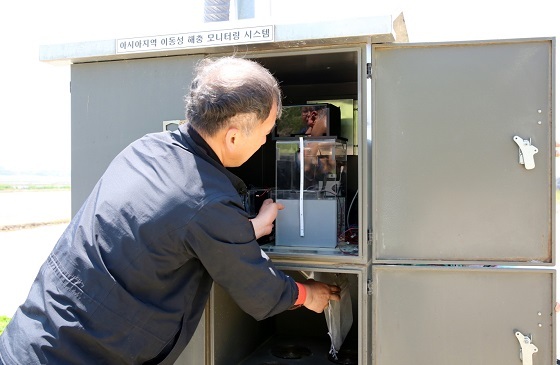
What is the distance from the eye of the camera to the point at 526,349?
1707 mm

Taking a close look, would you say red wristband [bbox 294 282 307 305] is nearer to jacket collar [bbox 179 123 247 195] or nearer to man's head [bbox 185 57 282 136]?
jacket collar [bbox 179 123 247 195]

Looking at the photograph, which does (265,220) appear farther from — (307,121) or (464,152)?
(464,152)

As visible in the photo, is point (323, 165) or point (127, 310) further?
point (323, 165)

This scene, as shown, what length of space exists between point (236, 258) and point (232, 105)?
1.43 feet

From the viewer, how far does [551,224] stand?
1691mm

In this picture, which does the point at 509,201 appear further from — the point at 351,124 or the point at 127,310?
the point at 127,310

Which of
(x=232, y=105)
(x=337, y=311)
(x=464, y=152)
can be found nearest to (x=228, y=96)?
(x=232, y=105)

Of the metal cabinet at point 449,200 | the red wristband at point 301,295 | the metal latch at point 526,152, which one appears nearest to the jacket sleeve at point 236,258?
the red wristband at point 301,295

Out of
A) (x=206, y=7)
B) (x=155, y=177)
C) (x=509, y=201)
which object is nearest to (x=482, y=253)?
(x=509, y=201)

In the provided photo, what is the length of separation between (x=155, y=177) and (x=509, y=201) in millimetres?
1184

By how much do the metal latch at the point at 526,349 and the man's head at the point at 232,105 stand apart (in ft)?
3.69

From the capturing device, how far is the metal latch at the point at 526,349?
1.70 m

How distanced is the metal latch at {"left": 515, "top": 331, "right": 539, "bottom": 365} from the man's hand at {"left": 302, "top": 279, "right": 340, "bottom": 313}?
0.66 m

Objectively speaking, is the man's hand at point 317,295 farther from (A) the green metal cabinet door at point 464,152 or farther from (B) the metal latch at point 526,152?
(B) the metal latch at point 526,152
